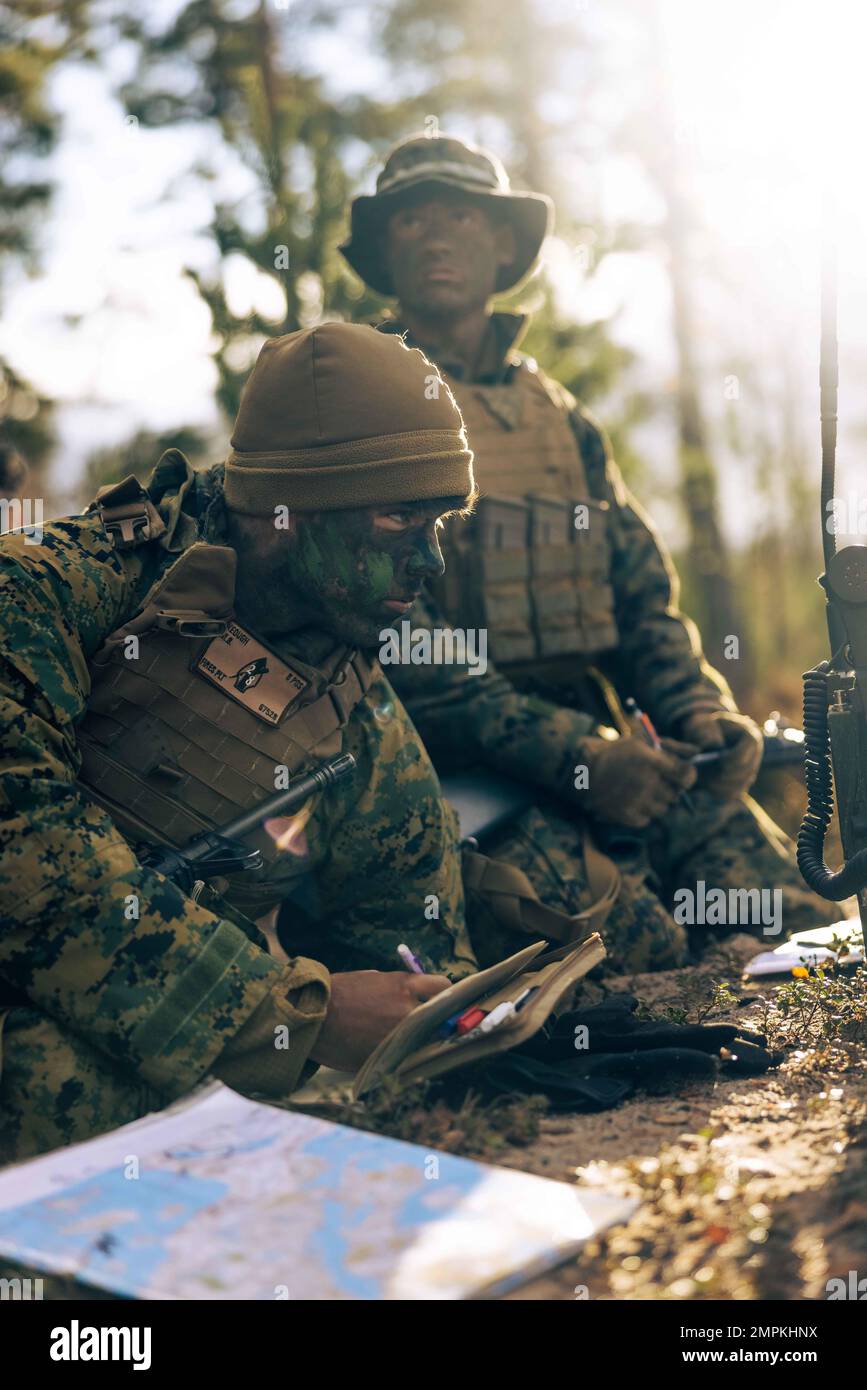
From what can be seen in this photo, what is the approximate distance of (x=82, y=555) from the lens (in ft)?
10.1

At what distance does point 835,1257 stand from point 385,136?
10.9 meters

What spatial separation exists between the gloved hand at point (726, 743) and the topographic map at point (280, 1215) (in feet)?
8.68

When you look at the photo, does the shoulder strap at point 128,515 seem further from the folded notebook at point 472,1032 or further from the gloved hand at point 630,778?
the gloved hand at point 630,778

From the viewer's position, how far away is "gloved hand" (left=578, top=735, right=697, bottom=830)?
14.8 ft

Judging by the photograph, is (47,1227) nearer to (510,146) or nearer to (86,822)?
(86,822)

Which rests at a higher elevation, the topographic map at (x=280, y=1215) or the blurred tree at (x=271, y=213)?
the blurred tree at (x=271, y=213)

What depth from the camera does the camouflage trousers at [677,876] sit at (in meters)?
4.57

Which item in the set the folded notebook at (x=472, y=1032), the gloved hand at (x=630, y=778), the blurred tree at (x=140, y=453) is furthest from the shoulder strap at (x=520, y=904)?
the blurred tree at (x=140, y=453)

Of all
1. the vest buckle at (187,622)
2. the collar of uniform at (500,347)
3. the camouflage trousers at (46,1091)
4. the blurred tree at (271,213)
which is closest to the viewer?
the camouflage trousers at (46,1091)

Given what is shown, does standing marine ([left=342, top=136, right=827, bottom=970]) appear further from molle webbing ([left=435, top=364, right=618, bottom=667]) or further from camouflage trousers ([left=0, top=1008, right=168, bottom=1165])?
camouflage trousers ([left=0, top=1008, right=168, bottom=1165])

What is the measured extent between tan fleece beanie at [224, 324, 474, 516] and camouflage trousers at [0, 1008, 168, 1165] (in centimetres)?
117

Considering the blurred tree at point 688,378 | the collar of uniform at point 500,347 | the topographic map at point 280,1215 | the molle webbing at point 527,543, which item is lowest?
the topographic map at point 280,1215
